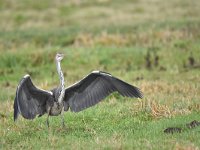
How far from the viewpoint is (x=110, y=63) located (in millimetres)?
18328

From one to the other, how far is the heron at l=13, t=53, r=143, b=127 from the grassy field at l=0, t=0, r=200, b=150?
1.11 ft

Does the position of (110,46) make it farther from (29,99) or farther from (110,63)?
(29,99)

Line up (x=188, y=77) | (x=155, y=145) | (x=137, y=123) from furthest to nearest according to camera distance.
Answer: (x=188, y=77) < (x=137, y=123) < (x=155, y=145)

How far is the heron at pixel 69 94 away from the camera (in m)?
10.1

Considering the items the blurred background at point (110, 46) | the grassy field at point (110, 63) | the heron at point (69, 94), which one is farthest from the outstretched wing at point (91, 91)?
the blurred background at point (110, 46)

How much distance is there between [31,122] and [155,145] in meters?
3.31

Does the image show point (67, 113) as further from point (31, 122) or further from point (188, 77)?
point (188, 77)

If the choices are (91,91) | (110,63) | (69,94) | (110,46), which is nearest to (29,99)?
(69,94)

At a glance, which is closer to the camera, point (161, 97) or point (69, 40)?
point (161, 97)

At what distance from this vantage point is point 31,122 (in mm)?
11000

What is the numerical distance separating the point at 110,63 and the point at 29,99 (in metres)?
8.28

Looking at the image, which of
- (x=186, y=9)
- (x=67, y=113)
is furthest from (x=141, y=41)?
(x=67, y=113)

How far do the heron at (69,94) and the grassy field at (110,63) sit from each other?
0.34 meters

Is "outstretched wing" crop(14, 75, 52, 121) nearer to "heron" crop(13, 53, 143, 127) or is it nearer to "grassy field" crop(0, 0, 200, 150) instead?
"heron" crop(13, 53, 143, 127)
